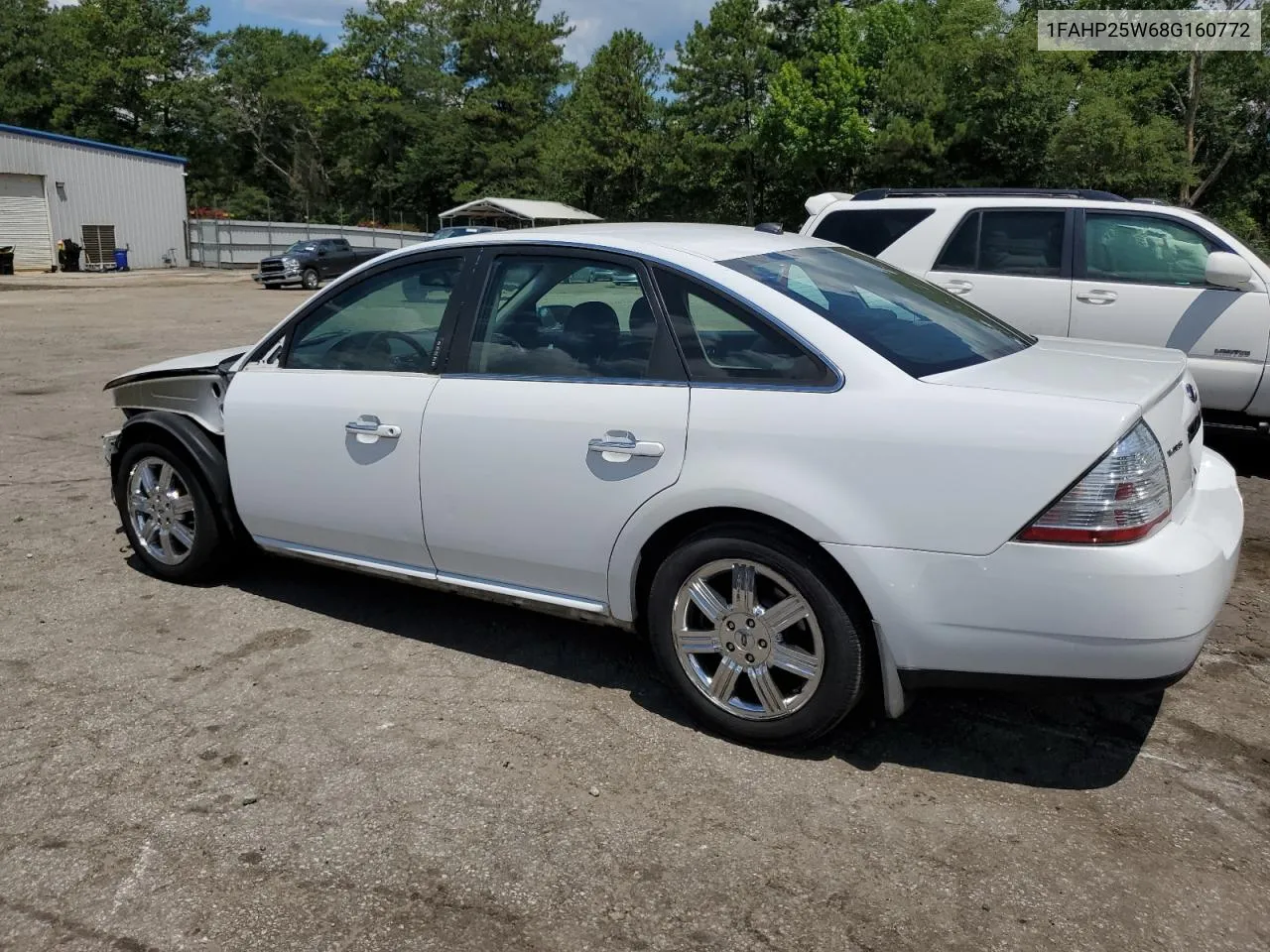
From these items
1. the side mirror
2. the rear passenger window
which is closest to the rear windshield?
the side mirror

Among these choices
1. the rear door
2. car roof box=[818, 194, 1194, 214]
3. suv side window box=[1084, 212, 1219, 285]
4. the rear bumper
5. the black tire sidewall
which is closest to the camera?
the rear bumper

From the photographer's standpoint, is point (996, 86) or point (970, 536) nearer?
point (970, 536)

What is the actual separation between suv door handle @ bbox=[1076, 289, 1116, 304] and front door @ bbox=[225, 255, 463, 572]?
4806 mm

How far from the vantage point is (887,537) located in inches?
118

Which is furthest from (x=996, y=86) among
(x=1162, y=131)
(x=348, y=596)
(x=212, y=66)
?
(x=212, y=66)

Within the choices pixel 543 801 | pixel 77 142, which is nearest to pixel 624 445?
pixel 543 801

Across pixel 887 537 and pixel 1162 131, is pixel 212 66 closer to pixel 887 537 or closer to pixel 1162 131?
pixel 1162 131

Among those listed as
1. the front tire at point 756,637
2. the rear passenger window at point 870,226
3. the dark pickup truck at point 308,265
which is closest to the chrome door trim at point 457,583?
the front tire at point 756,637

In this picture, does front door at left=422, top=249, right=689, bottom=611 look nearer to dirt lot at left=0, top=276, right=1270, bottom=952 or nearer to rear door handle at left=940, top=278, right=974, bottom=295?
dirt lot at left=0, top=276, right=1270, bottom=952

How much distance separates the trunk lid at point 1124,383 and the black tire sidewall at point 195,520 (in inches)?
126

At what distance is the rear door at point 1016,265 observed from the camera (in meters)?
7.21

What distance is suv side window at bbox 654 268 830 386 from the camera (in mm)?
3258

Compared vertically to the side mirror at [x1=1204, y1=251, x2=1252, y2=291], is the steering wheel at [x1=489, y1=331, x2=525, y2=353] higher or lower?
lower

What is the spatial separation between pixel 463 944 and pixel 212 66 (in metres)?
82.6
